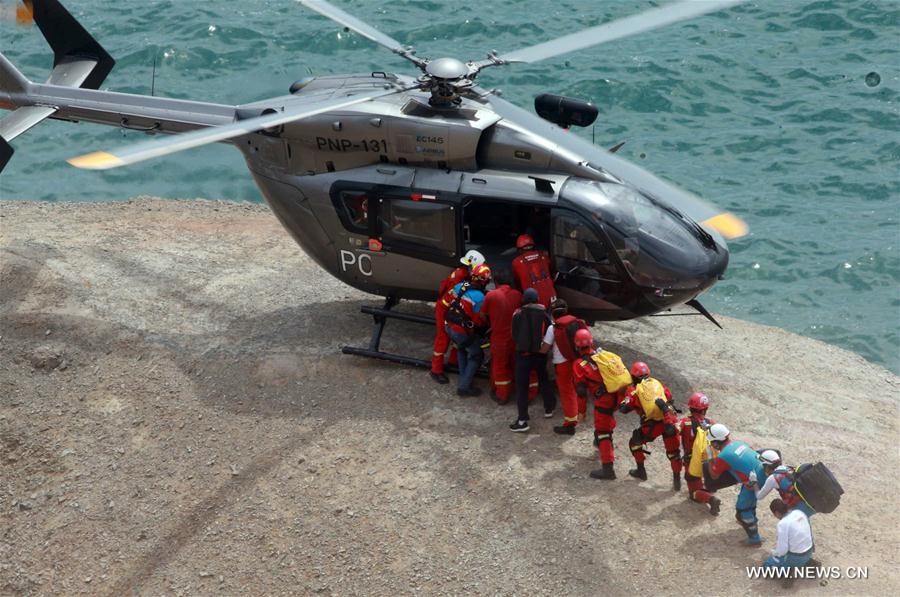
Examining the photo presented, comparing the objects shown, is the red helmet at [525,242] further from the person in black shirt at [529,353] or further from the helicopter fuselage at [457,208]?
the person in black shirt at [529,353]

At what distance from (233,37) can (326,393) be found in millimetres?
21288

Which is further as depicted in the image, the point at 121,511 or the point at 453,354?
the point at 453,354

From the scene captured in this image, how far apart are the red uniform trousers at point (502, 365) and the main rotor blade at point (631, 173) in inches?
101

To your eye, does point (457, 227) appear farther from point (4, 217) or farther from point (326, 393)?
point (4, 217)

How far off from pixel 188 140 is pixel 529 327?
178 inches

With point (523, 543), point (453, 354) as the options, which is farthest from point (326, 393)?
point (523, 543)

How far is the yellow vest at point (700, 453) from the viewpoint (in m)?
11.2

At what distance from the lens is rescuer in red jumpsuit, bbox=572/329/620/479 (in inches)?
459

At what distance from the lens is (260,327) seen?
15.1 meters

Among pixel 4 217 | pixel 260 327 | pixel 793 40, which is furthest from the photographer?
pixel 793 40

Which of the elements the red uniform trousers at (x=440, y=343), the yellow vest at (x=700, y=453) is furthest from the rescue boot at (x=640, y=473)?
the red uniform trousers at (x=440, y=343)

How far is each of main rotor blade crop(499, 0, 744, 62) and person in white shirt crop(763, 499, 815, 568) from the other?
231 inches

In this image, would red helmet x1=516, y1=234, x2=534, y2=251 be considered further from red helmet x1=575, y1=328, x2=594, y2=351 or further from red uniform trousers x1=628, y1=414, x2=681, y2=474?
red uniform trousers x1=628, y1=414, x2=681, y2=474

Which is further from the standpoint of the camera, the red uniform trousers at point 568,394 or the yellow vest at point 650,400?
the red uniform trousers at point 568,394
